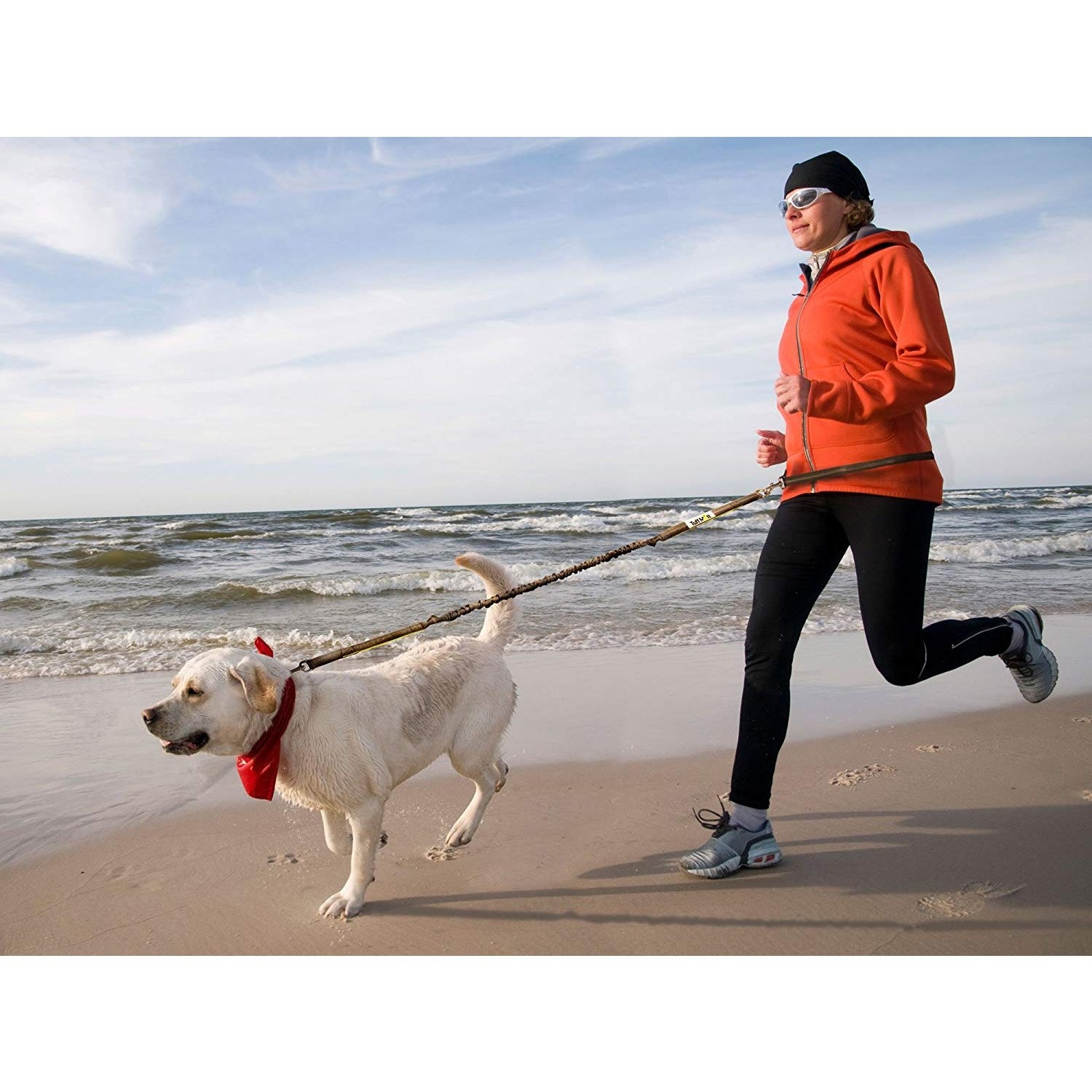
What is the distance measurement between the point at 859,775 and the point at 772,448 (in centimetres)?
191

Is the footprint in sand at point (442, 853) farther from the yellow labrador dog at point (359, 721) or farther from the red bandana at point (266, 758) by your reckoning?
the red bandana at point (266, 758)

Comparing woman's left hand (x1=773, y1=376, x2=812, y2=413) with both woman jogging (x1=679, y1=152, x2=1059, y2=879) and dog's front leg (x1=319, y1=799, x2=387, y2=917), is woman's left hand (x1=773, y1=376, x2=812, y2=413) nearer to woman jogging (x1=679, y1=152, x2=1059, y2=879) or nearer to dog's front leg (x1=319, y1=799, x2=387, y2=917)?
woman jogging (x1=679, y1=152, x2=1059, y2=879)

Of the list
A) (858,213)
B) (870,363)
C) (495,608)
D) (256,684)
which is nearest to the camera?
(256,684)

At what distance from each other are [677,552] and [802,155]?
12.5 meters

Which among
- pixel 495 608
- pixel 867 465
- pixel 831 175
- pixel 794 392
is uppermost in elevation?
pixel 831 175

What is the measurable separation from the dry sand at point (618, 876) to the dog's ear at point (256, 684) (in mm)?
797

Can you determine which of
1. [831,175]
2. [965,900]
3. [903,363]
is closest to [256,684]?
[903,363]

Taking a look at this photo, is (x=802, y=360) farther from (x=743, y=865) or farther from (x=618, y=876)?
(x=618, y=876)

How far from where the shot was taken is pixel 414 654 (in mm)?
3305

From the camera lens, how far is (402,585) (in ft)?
40.7

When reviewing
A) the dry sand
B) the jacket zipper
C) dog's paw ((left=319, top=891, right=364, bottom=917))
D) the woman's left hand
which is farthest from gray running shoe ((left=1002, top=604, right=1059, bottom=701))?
dog's paw ((left=319, top=891, right=364, bottom=917))

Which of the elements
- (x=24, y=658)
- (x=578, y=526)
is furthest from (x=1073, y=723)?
(x=578, y=526)
